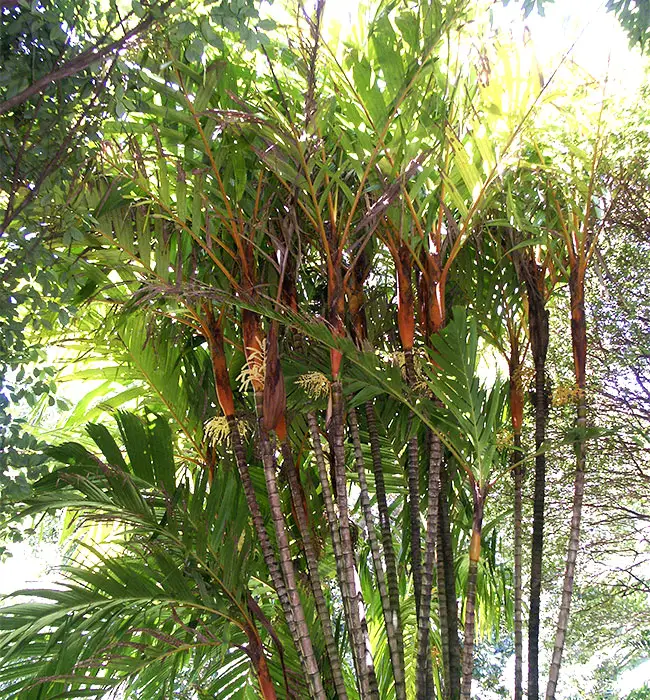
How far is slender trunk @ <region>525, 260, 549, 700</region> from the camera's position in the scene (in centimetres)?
214

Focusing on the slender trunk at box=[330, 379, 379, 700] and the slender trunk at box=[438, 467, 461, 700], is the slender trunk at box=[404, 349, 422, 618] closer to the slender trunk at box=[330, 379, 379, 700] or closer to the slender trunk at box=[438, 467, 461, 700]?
the slender trunk at box=[438, 467, 461, 700]

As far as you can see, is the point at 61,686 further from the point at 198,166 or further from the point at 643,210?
the point at 643,210

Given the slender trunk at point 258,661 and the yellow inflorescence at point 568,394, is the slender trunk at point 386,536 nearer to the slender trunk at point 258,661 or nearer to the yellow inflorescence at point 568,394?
the slender trunk at point 258,661

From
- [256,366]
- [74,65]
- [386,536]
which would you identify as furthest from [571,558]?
[74,65]

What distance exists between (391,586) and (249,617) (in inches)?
15.1

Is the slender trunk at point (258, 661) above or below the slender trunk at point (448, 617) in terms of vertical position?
below

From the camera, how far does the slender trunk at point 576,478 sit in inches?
79.7

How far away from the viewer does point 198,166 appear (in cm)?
188

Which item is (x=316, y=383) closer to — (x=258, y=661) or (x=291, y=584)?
(x=291, y=584)

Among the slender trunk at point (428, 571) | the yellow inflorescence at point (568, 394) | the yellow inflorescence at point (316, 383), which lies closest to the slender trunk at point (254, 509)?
the yellow inflorescence at point (316, 383)

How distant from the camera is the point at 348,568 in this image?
6.48 ft

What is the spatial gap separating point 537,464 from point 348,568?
0.60 meters

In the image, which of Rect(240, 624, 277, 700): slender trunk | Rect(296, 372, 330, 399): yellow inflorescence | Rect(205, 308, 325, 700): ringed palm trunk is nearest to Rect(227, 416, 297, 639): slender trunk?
Rect(205, 308, 325, 700): ringed palm trunk

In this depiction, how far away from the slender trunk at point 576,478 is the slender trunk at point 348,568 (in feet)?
1.55
